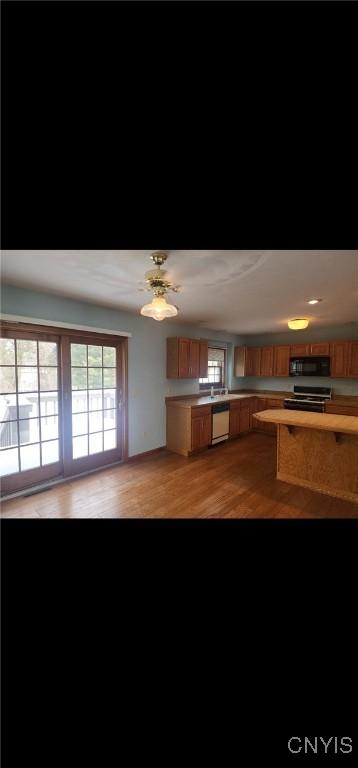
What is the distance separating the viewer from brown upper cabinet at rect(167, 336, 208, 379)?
14.7 feet

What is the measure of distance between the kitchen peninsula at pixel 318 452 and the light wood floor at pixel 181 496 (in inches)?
6.3

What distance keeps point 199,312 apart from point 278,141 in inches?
126

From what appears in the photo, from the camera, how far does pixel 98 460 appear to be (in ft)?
11.8

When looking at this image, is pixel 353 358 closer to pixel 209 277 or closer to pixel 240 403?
pixel 240 403


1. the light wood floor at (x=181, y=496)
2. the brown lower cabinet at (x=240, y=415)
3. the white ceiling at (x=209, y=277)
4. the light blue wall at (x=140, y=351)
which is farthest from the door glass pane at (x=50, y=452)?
the brown lower cabinet at (x=240, y=415)

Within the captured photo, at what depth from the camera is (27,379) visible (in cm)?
288

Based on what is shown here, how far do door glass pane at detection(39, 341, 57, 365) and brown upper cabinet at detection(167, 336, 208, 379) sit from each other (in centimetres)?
194

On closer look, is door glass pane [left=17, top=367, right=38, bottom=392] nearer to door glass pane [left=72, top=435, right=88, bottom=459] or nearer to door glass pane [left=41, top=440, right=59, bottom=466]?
door glass pane [left=41, top=440, right=59, bottom=466]

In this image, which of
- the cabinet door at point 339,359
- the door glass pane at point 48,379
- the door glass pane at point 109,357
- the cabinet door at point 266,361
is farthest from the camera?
the cabinet door at point 266,361

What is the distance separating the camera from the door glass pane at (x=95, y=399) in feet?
11.6

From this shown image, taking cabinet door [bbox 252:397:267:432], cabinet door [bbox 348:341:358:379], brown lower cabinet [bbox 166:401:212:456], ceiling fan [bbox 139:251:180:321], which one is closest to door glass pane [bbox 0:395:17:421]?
ceiling fan [bbox 139:251:180:321]

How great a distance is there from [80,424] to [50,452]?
478 millimetres

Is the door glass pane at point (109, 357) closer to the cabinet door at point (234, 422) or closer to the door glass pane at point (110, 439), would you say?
the door glass pane at point (110, 439)

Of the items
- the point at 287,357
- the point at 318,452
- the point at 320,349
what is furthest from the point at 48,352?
the point at 320,349
